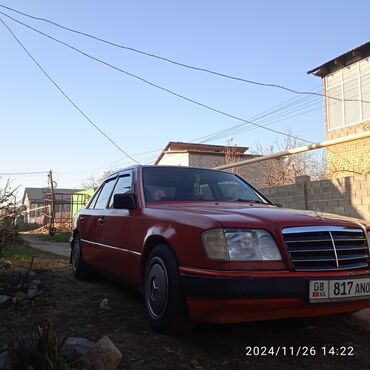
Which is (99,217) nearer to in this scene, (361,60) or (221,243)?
(221,243)

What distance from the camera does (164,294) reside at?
3900mm

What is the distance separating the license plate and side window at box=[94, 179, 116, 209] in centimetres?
338

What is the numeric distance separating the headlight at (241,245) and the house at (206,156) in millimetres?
24308

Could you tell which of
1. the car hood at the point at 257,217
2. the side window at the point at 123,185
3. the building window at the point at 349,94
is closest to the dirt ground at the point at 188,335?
the car hood at the point at 257,217

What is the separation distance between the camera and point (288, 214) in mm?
3928

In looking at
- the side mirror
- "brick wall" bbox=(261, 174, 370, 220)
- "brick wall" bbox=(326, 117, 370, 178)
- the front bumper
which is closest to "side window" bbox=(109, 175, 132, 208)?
the side mirror

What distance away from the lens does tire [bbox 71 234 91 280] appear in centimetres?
666

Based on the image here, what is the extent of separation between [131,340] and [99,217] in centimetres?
241

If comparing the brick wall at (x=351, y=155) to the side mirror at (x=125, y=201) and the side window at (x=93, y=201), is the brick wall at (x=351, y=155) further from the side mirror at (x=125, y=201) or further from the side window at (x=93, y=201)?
the side mirror at (x=125, y=201)

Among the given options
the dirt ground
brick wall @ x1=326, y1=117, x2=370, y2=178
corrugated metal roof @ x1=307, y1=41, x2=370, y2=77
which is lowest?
the dirt ground

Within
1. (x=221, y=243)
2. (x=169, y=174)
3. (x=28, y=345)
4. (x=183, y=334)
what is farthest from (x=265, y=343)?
(x=169, y=174)

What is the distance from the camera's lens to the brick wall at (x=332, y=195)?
9070 mm

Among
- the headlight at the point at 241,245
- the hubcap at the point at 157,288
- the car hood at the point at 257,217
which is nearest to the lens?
the headlight at the point at 241,245

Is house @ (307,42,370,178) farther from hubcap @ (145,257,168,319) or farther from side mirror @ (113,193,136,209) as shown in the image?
hubcap @ (145,257,168,319)
